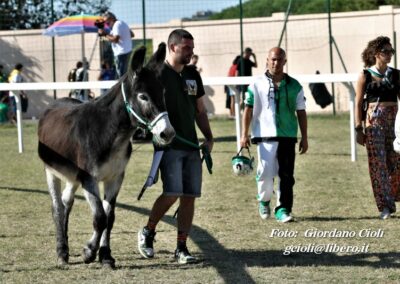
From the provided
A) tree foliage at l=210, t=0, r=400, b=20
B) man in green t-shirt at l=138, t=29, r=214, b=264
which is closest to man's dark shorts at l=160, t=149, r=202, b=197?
man in green t-shirt at l=138, t=29, r=214, b=264

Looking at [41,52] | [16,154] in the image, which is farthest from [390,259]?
[41,52]

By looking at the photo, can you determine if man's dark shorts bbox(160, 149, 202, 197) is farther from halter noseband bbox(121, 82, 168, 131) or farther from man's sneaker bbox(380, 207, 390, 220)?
man's sneaker bbox(380, 207, 390, 220)

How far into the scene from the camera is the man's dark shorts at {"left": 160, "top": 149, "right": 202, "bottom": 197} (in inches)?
332

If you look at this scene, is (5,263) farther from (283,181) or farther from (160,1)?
(160,1)

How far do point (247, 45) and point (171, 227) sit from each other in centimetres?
2119

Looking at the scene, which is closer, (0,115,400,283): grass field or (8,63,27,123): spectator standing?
(0,115,400,283): grass field

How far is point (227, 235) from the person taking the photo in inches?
392

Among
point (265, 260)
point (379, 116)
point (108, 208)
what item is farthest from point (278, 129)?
point (108, 208)

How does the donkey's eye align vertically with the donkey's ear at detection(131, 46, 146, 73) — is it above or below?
below

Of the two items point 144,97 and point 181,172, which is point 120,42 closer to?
point 181,172

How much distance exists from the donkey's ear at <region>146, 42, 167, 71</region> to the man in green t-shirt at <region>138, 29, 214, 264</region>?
10.4 inches

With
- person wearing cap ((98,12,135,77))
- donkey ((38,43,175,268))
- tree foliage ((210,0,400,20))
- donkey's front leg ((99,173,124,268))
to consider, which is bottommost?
donkey's front leg ((99,173,124,268))

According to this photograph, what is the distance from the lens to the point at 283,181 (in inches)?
422

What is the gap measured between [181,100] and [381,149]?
11.2 ft
